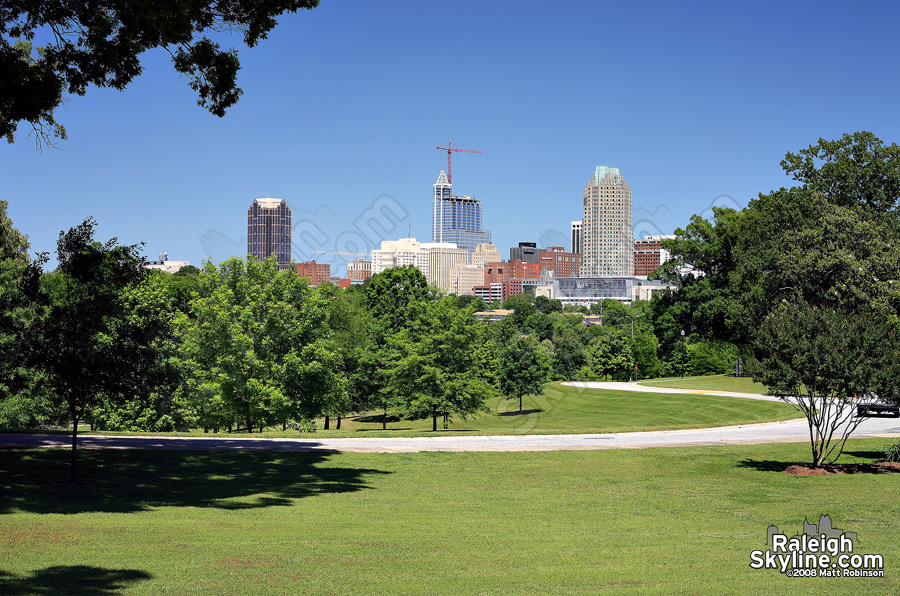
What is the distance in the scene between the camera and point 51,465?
2077 centimetres

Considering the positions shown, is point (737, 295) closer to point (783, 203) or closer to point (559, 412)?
point (783, 203)

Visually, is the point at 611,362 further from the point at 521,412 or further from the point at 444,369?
the point at 444,369

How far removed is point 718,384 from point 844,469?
4154cm

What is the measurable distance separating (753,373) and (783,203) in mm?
34102

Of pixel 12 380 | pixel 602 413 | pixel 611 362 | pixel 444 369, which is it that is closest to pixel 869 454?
pixel 444 369

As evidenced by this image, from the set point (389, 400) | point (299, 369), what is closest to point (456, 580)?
point (299, 369)

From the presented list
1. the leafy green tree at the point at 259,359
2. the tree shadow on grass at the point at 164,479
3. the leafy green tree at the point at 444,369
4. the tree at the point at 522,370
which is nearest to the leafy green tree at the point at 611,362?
the tree at the point at 522,370

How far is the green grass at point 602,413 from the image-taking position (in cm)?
4566

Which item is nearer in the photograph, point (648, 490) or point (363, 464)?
point (648, 490)

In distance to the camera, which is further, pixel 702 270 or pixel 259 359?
pixel 702 270

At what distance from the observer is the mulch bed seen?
862 inches

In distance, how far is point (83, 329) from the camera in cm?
1808

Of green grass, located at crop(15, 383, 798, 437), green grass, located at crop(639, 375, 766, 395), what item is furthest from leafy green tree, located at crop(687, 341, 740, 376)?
green grass, located at crop(15, 383, 798, 437)

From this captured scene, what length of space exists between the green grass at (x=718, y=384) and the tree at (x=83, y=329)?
4734 centimetres
